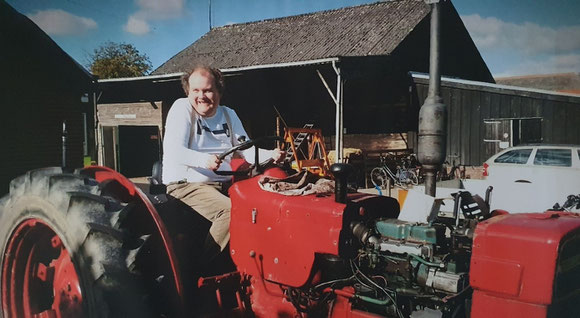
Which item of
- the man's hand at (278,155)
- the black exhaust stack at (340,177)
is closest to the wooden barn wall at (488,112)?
the man's hand at (278,155)

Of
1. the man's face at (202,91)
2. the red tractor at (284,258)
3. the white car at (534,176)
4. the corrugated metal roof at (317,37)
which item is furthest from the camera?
the corrugated metal roof at (317,37)

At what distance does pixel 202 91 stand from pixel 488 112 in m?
11.7

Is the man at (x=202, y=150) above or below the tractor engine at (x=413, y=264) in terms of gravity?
above

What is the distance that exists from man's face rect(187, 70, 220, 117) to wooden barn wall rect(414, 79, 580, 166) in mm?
9267

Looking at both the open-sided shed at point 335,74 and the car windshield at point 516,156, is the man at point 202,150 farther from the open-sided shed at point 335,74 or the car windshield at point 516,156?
the open-sided shed at point 335,74

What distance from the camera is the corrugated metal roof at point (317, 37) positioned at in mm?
14672

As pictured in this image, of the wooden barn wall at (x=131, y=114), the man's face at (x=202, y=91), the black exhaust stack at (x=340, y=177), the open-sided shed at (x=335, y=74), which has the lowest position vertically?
the black exhaust stack at (x=340, y=177)

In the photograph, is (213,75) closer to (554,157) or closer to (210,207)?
(210,207)

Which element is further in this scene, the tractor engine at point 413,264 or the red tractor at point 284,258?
the tractor engine at point 413,264

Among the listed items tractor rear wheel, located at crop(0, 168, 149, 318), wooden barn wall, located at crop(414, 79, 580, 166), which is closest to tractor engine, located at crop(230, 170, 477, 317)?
tractor rear wheel, located at crop(0, 168, 149, 318)

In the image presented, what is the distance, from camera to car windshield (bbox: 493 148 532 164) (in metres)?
7.94

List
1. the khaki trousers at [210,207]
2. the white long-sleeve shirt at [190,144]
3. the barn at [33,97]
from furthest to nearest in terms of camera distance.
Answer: the barn at [33,97] → the white long-sleeve shirt at [190,144] → the khaki trousers at [210,207]

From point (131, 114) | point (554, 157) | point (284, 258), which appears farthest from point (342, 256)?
point (131, 114)

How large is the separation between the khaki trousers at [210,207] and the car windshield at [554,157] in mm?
6421
